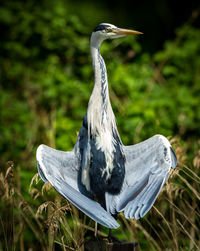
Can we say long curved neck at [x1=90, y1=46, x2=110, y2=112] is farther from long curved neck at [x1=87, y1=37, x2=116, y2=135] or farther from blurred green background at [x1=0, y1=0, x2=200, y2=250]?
blurred green background at [x1=0, y1=0, x2=200, y2=250]

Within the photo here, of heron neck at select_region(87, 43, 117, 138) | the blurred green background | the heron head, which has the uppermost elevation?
the heron head

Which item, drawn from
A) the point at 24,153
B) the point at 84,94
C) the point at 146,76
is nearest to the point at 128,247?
the point at 24,153

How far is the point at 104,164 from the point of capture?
7.62ft

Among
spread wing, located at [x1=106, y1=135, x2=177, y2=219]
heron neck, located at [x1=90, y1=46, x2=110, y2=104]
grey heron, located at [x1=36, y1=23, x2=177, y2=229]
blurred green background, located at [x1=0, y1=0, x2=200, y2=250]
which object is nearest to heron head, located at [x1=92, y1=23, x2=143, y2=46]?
grey heron, located at [x1=36, y1=23, x2=177, y2=229]

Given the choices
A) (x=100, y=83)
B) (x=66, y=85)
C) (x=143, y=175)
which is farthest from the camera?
(x=66, y=85)

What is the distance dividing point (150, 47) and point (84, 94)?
146 inches

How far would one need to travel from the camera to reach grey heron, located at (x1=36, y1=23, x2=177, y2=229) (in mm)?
2217

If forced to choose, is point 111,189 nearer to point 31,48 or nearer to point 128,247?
point 128,247

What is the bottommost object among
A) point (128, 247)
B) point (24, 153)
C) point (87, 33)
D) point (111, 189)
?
point (24, 153)

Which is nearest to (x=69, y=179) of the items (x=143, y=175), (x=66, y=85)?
(x=143, y=175)

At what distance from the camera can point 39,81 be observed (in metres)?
5.66

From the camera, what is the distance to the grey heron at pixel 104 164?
2.22 m

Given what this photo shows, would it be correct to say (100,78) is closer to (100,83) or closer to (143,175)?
(100,83)

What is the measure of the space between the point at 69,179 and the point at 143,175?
40 cm
